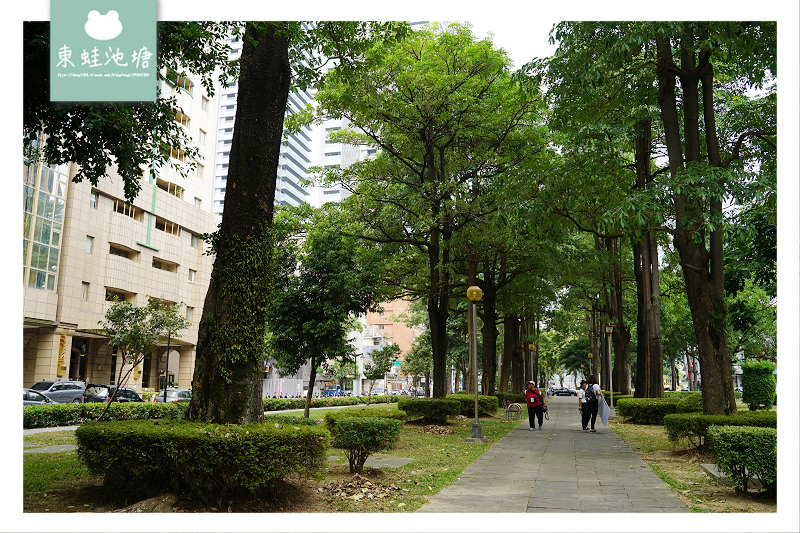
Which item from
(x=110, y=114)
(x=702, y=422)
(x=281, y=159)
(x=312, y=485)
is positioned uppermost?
(x=281, y=159)

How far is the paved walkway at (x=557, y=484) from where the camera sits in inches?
270

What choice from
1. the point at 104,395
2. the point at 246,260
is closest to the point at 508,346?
the point at 104,395

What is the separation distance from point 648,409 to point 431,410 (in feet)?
23.8

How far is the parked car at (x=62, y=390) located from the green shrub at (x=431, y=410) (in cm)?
1830

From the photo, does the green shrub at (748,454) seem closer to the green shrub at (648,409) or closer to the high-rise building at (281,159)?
the green shrub at (648,409)

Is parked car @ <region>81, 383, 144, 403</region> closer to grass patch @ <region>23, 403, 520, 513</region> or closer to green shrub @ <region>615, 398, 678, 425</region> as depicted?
grass patch @ <region>23, 403, 520, 513</region>

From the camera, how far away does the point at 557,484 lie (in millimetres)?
8492

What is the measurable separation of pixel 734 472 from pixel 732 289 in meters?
12.5

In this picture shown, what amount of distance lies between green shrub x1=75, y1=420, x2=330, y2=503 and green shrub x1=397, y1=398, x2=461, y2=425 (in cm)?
1165

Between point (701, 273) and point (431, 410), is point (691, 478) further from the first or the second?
point (431, 410)

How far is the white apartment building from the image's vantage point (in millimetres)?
33125

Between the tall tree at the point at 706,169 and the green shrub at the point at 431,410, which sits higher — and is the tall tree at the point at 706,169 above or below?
above
